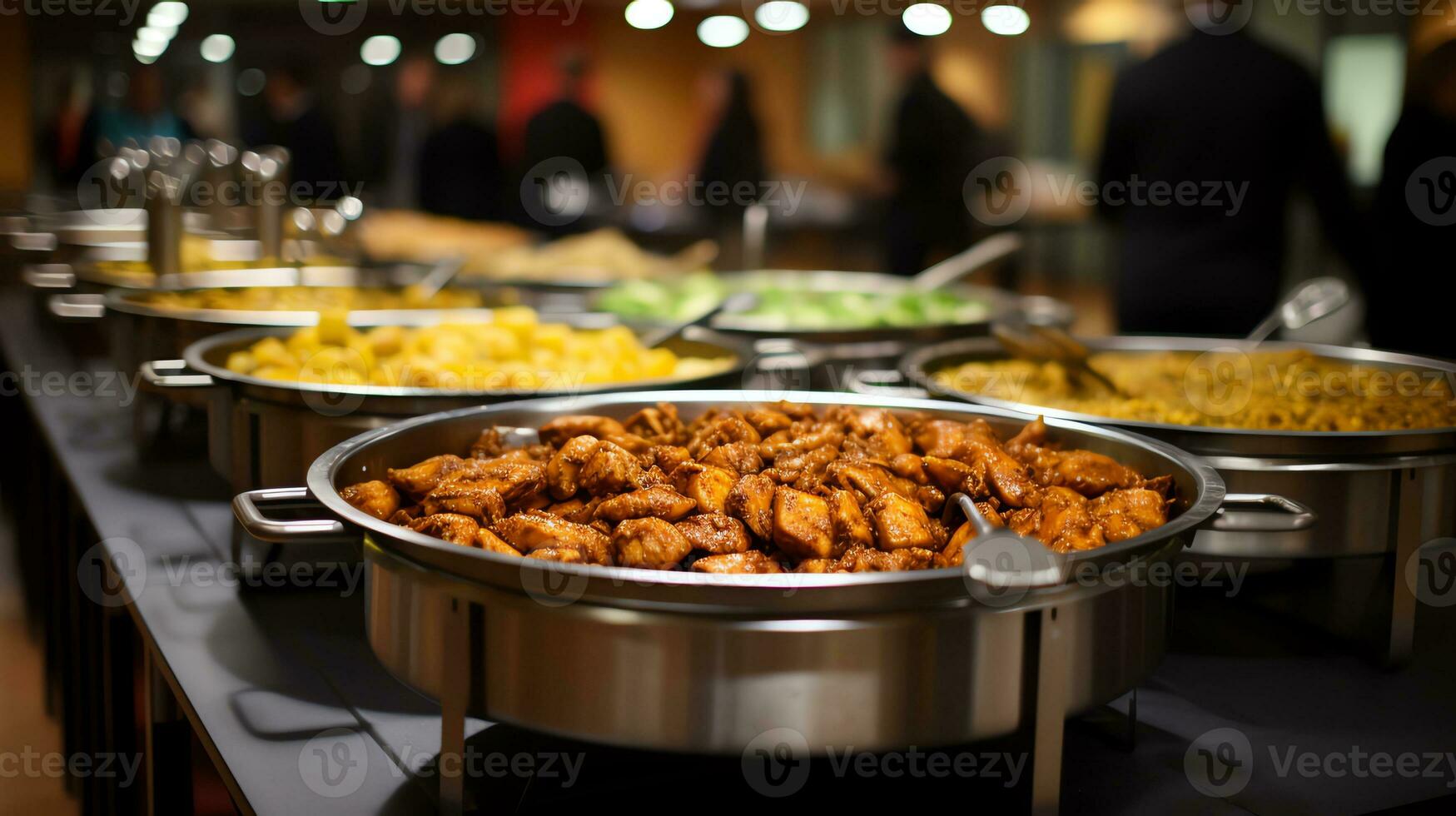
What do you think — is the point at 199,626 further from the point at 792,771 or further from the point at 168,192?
the point at 168,192

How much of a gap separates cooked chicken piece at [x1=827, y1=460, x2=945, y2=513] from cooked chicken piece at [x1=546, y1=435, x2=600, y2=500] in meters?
0.24

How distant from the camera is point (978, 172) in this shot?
34.6 feet

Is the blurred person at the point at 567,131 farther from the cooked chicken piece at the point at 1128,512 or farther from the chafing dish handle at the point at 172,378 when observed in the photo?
the cooked chicken piece at the point at 1128,512

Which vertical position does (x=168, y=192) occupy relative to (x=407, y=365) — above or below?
above

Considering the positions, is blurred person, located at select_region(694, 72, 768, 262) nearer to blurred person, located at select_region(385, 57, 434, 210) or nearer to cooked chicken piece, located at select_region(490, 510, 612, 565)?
cooked chicken piece, located at select_region(490, 510, 612, 565)

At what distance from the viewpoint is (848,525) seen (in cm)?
105

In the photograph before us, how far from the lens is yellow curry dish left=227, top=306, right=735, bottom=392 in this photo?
1.86 metres

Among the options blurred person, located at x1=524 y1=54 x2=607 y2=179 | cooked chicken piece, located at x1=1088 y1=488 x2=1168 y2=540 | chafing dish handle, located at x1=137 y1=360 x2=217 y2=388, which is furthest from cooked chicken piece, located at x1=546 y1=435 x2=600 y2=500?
blurred person, located at x1=524 y1=54 x2=607 y2=179

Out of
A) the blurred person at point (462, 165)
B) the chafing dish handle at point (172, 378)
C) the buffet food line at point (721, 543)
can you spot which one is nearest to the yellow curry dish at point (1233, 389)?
the buffet food line at point (721, 543)

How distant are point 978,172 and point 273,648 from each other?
978 cm

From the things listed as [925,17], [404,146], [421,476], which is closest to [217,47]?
[404,146]

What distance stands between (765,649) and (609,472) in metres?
0.36

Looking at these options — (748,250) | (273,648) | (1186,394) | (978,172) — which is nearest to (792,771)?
(273,648)

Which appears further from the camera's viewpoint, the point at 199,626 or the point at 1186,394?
the point at 1186,394
